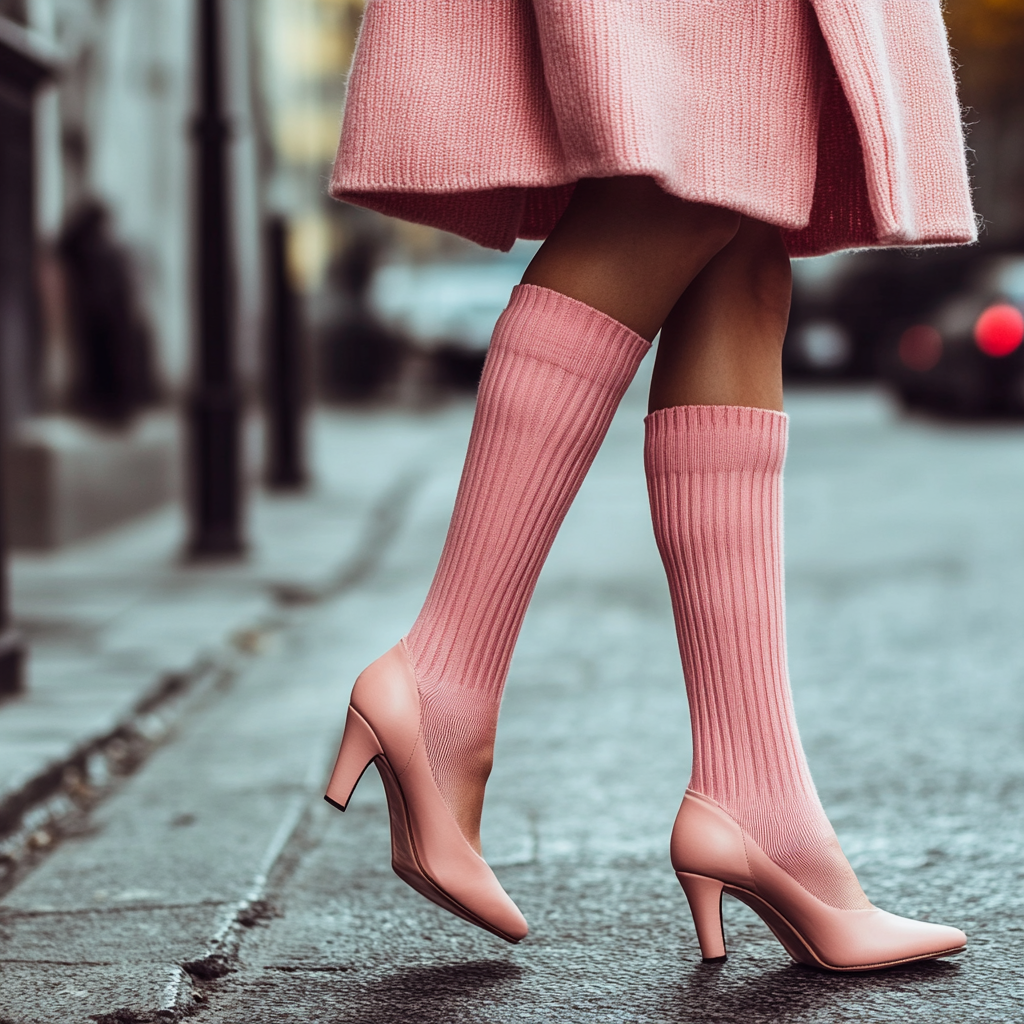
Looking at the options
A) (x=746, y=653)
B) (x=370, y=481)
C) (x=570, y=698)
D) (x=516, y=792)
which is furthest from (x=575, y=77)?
(x=370, y=481)

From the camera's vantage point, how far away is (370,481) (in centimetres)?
848

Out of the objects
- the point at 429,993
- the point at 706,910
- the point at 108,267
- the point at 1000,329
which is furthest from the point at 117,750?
the point at 1000,329

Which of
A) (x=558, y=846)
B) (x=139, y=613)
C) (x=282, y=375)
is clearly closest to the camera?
(x=558, y=846)

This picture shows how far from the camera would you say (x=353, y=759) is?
162 cm

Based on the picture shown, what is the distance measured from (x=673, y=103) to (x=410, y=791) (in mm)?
694

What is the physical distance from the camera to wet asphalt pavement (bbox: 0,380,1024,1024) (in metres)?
1.64

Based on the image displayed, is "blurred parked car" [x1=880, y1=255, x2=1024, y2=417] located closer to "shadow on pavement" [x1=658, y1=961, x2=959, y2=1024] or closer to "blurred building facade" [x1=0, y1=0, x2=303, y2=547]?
"blurred building facade" [x1=0, y1=0, x2=303, y2=547]

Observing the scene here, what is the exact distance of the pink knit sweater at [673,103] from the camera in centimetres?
151

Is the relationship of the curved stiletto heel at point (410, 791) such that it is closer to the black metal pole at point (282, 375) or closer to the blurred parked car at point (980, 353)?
the black metal pole at point (282, 375)

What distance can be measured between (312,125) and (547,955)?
22734 millimetres

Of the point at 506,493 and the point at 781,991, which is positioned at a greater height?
the point at 506,493

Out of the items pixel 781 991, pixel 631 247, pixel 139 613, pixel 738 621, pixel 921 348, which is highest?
pixel 631 247

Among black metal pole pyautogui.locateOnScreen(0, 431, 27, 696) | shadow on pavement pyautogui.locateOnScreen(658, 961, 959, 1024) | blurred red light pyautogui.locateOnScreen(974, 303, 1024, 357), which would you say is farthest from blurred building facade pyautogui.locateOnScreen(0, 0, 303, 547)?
blurred red light pyautogui.locateOnScreen(974, 303, 1024, 357)

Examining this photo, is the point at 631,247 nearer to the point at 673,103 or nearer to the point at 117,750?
the point at 673,103
